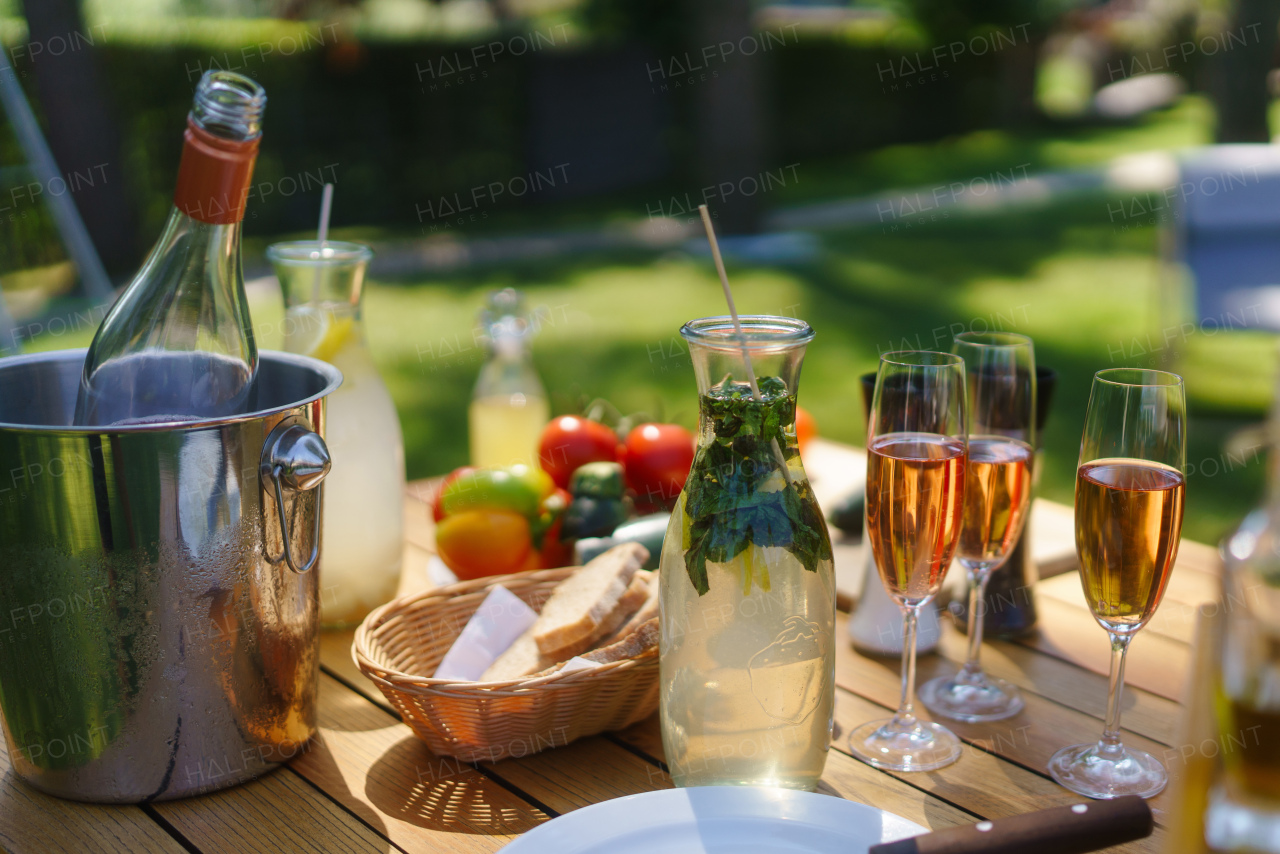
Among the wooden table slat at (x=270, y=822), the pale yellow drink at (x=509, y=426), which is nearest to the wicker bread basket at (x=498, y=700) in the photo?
the wooden table slat at (x=270, y=822)

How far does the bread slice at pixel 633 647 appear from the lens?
94 cm

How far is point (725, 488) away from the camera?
832 millimetres

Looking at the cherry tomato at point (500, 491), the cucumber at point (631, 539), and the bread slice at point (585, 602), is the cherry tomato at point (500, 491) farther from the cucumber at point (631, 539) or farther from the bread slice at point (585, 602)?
the bread slice at point (585, 602)

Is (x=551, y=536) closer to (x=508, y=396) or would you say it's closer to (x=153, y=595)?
(x=508, y=396)

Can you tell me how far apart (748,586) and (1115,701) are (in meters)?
0.34

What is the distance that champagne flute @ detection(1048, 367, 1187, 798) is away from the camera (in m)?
0.86

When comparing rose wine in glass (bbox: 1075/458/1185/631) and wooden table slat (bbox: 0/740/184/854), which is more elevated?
rose wine in glass (bbox: 1075/458/1185/631)

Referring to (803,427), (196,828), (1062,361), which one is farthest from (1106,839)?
(1062,361)

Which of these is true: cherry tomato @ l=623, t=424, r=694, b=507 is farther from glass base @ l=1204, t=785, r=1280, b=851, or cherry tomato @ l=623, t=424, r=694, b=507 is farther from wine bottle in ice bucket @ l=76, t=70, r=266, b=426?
glass base @ l=1204, t=785, r=1280, b=851

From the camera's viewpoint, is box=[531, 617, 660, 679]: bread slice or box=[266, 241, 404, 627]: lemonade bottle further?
box=[266, 241, 404, 627]: lemonade bottle

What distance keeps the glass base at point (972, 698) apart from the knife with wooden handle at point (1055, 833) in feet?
1.29

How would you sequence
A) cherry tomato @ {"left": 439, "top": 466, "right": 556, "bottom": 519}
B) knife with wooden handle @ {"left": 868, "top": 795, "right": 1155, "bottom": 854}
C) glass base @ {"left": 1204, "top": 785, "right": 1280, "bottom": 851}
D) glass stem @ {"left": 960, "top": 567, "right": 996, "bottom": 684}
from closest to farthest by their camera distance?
glass base @ {"left": 1204, "top": 785, "right": 1280, "bottom": 851} → knife with wooden handle @ {"left": 868, "top": 795, "right": 1155, "bottom": 854} → glass stem @ {"left": 960, "top": 567, "right": 996, "bottom": 684} → cherry tomato @ {"left": 439, "top": 466, "right": 556, "bottom": 519}

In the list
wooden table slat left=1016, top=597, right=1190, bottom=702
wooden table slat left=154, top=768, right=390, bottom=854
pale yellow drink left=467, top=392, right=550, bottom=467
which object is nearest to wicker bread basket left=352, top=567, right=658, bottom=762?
wooden table slat left=154, top=768, right=390, bottom=854

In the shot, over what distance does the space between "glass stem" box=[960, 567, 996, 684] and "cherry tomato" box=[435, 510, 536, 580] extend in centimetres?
53
